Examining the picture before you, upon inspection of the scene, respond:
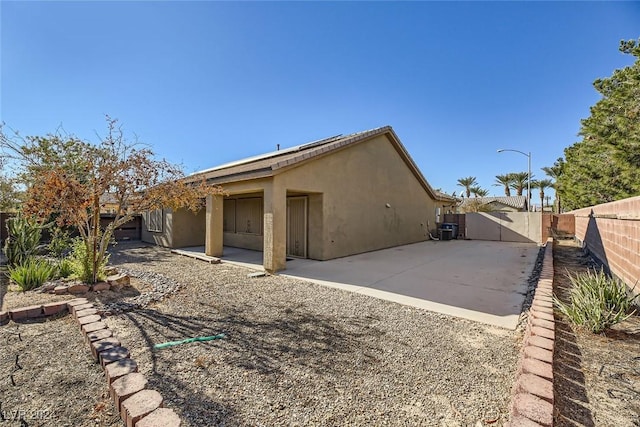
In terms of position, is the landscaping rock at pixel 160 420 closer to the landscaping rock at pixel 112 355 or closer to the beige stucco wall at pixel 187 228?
the landscaping rock at pixel 112 355

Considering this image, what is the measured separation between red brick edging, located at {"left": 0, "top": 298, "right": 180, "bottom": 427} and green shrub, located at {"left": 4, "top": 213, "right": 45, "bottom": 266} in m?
4.46

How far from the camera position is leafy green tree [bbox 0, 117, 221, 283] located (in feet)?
18.1

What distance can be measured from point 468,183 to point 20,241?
5305cm

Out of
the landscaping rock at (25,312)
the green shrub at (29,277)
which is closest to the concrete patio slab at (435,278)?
the green shrub at (29,277)

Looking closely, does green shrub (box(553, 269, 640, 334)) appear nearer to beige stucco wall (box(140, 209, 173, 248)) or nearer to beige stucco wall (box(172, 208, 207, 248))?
beige stucco wall (box(172, 208, 207, 248))

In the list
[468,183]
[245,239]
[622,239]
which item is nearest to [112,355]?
[622,239]

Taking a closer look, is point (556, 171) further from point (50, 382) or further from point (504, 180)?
point (50, 382)

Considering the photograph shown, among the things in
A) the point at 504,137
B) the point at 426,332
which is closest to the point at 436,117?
the point at 504,137

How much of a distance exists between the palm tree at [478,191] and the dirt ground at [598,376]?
48209 millimetres

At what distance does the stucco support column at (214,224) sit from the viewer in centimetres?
1117

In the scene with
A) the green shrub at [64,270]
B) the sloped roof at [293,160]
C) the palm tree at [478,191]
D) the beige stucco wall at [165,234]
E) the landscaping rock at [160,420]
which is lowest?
the landscaping rock at [160,420]

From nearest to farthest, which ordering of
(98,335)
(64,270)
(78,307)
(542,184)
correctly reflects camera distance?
(98,335)
(78,307)
(64,270)
(542,184)

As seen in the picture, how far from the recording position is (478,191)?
47.8m

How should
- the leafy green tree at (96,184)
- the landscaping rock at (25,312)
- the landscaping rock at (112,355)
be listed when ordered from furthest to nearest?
the leafy green tree at (96,184) → the landscaping rock at (25,312) → the landscaping rock at (112,355)
